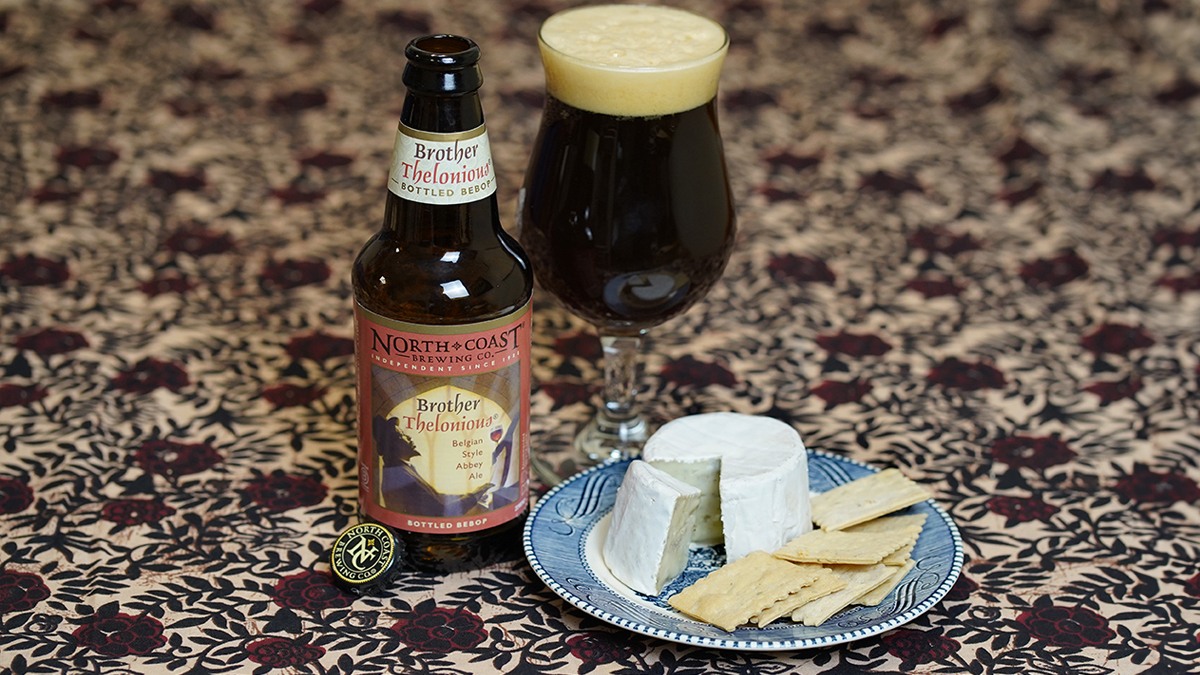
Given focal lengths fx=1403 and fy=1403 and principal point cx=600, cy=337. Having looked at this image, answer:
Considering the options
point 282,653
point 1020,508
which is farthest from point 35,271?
point 1020,508

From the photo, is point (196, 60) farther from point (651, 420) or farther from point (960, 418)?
point (960, 418)

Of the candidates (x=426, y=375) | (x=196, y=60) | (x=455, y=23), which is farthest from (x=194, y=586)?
(x=455, y=23)

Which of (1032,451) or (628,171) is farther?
(1032,451)

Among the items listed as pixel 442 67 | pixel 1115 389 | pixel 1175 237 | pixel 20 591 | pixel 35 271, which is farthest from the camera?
pixel 1175 237

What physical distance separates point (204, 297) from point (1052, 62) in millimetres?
1475

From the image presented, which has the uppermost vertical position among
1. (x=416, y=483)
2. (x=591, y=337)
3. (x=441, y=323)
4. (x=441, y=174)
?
(x=441, y=174)

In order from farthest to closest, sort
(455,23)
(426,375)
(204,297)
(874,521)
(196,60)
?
(455,23), (196,60), (204,297), (874,521), (426,375)

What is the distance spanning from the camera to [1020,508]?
1279 mm

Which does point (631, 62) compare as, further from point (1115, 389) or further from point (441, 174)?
point (1115, 389)

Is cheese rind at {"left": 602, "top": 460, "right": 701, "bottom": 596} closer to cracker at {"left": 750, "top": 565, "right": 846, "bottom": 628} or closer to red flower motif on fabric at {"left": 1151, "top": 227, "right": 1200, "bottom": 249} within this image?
cracker at {"left": 750, "top": 565, "right": 846, "bottom": 628}

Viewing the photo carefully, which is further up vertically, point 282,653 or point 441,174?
point 441,174

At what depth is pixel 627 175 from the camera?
117 centimetres

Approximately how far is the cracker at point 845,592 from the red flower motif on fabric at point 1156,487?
34cm

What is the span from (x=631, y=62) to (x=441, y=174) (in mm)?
214
